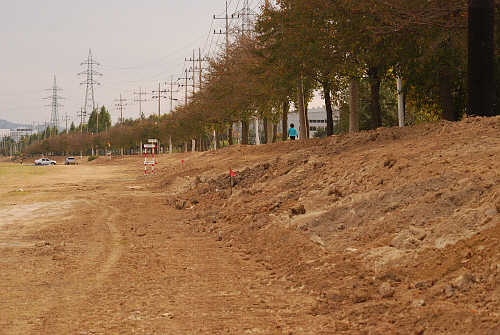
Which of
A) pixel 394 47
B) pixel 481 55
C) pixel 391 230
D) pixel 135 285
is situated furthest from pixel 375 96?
pixel 135 285

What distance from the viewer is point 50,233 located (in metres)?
12.2

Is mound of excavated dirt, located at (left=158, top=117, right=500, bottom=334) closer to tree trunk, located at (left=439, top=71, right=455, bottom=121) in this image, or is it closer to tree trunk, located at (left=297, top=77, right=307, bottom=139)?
tree trunk, located at (left=439, top=71, right=455, bottom=121)

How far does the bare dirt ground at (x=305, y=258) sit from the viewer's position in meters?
5.32

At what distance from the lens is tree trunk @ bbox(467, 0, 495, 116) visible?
14.2 metres

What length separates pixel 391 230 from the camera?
7648 millimetres

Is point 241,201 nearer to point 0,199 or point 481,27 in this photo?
point 481,27

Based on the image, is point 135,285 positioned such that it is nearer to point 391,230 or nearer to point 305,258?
point 305,258

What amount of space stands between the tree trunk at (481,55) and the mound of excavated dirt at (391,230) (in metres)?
1.60

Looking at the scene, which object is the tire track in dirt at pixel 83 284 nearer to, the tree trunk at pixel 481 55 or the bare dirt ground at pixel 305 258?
the bare dirt ground at pixel 305 258

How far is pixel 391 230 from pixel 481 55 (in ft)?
29.8

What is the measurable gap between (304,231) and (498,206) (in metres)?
3.84

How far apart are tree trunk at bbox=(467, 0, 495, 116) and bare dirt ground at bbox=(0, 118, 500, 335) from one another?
1615mm

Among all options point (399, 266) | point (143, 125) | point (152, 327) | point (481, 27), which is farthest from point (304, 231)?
point (143, 125)

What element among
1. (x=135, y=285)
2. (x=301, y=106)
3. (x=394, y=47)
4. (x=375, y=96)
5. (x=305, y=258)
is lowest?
(x=135, y=285)
